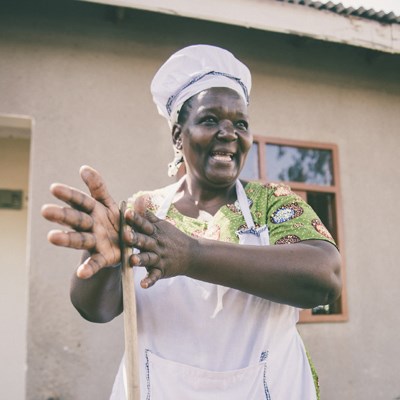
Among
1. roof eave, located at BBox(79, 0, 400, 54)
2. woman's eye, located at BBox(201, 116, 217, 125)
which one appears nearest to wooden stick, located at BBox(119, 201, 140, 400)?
woman's eye, located at BBox(201, 116, 217, 125)

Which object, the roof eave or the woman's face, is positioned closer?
the woman's face

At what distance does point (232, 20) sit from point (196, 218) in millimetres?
2949

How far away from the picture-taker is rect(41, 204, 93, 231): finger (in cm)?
94

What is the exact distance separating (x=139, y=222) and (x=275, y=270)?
1.36ft

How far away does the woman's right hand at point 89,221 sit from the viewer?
95cm

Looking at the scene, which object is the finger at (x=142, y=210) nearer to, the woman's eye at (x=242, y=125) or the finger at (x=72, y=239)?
the finger at (x=72, y=239)

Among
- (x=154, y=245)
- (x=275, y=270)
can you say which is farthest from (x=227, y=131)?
(x=154, y=245)

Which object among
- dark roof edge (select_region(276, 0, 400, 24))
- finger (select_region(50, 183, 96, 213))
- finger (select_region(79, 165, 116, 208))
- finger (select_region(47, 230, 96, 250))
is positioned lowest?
finger (select_region(47, 230, 96, 250))

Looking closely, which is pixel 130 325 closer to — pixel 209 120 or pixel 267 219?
pixel 267 219

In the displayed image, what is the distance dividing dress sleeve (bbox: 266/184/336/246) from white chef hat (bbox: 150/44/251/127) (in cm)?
38

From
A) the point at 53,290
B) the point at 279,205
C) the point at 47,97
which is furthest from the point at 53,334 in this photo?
the point at 279,205

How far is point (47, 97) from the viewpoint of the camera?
4.15 metres

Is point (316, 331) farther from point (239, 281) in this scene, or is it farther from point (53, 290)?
point (239, 281)

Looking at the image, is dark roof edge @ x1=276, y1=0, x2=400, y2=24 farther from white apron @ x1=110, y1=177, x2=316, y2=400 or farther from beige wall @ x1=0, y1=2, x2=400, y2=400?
white apron @ x1=110, y1=177, x2=316, y2=400
